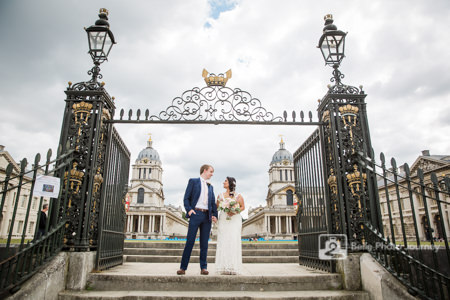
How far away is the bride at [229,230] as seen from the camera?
17.5 ft

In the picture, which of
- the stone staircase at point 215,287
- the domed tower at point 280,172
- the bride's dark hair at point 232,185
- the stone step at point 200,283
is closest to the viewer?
the stone staircase at point 215,287

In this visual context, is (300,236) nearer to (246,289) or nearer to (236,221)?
(236,221)

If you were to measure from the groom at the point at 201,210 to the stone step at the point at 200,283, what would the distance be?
46 cm

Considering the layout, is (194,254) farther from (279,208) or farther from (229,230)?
(279,208)

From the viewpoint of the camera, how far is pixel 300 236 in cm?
735

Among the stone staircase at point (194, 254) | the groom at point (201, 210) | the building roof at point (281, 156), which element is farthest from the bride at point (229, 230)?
the building roof at point (281, 156)

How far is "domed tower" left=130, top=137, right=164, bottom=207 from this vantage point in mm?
73000

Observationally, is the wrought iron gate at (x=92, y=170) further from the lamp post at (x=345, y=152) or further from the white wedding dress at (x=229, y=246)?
the lamp post at (x=345, y=152)

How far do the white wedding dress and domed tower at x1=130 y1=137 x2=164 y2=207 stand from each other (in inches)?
2759

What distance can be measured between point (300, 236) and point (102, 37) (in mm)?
6490

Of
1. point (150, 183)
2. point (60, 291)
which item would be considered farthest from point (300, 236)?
point (150, 183)

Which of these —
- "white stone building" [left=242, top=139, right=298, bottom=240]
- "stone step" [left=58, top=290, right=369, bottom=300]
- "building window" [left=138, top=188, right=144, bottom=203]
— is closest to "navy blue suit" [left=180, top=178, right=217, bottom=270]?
"stone step" [left=58, top=290, right=369, bottom=300]

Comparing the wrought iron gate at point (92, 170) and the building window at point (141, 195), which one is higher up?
the building window at point (141, 195)

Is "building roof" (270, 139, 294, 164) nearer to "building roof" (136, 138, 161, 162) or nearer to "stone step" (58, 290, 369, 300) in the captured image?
"building roof" (136, 138, 161, 162)
